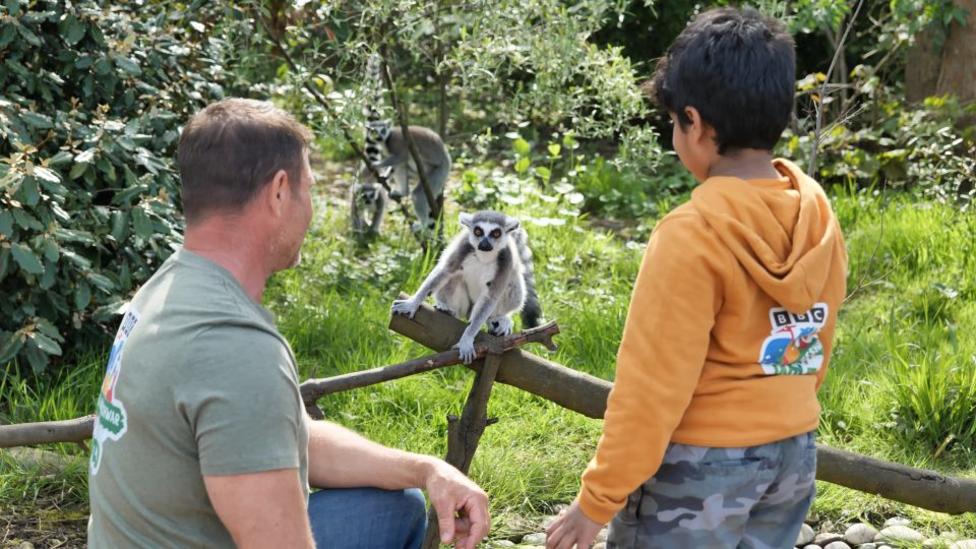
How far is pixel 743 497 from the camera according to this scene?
6.66 ft

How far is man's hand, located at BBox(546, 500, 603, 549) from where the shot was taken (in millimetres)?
2068

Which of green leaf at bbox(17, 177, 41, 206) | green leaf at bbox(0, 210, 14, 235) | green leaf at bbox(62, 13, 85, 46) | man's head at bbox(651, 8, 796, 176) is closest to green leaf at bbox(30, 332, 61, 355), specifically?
green leaf at bbox(0, 210, 14, 235)

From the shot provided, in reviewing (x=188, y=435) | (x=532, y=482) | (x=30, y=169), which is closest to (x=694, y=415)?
(x=188, y=435)

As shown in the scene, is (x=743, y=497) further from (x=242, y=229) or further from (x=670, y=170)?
(x=670, y=170)

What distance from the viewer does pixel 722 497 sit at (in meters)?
2.02

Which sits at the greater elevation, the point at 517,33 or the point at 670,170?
the point at 517,33

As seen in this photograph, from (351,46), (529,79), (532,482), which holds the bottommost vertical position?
(532,482)

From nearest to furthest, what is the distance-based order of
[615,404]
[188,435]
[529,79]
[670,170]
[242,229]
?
1. [188,435]
2. [242,229]
3. [615,404]
4. [670,170]
5. [529,79]

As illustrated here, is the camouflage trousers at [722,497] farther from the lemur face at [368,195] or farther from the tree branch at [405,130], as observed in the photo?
the lemur face at [368,195]

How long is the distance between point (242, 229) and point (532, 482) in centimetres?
212

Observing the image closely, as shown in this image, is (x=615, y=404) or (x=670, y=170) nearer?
(x=615, y=404)

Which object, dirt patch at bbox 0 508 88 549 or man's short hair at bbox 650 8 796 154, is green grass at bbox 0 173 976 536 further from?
man's short hair at bbox 650 8 796 154

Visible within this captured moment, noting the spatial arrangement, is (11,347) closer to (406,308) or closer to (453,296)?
(453,296)

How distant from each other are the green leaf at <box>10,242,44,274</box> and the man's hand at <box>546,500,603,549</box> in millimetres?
2319
